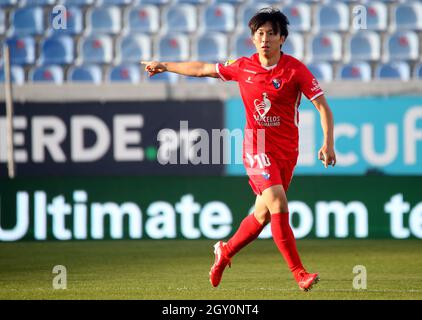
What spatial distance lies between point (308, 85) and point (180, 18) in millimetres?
10058

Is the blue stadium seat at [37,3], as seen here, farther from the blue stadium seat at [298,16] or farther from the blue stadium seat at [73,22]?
the blue stadium seat at [298,16]

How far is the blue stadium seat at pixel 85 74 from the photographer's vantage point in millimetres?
16094

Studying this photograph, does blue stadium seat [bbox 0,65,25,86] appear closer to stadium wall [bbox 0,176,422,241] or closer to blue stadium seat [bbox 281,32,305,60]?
blue stadium seat [bbox 281,32,305,60]

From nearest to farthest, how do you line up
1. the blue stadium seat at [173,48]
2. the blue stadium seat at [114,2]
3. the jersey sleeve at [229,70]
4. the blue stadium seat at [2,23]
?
1. the jersey sleeve at [229,70]
2. the blue stadium seat at [173,48]
3. the blue stadium seat at [2,23]
4. the blue stadium seat at [114,2]

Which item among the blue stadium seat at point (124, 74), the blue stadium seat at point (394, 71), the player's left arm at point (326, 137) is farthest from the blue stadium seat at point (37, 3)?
the player's left arm at point (326, 137)

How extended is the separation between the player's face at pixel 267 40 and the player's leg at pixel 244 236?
104cm

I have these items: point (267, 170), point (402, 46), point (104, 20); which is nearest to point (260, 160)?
point (267, 170)

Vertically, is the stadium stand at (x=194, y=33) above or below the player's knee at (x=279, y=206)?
above

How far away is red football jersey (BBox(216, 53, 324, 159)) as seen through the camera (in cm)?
720

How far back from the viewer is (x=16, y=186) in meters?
11.9

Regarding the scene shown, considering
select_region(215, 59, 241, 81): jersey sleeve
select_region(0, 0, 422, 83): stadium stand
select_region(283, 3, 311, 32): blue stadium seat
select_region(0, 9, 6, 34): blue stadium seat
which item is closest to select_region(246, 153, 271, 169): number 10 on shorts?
select_region(215, 59, 241, 81): jersey sleeve

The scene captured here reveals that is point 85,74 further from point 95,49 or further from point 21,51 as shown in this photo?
point 21,51

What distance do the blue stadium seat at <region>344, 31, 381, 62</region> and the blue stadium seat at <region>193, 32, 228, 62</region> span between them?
196cm

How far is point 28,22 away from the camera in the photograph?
17.0 metres
